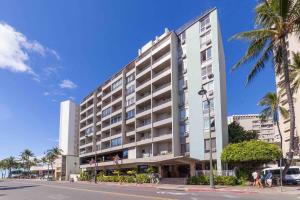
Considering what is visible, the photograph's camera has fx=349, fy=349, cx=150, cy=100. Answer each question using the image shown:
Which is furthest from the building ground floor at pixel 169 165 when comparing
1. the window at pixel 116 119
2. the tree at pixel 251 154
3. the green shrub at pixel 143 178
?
the window at pixel 116 119

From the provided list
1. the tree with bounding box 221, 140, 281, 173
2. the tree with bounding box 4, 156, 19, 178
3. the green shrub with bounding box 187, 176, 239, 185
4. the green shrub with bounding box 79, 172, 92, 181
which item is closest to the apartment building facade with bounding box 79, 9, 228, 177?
the green shrub with bounding box 187, 176, 239, 185

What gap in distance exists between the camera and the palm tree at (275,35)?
29359mm

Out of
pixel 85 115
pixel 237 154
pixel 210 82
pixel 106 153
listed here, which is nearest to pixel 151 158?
pixel 210 82

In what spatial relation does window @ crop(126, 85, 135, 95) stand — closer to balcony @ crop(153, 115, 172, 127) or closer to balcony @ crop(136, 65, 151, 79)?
balcony @ crop(136, 65, 151, 79)

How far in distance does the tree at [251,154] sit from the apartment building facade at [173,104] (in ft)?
15.7

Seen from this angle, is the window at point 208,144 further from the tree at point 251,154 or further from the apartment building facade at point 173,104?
the tree at point 251,154

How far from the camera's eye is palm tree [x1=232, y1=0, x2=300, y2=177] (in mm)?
29359

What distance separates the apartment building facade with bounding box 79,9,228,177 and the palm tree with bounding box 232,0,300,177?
53.3 feet

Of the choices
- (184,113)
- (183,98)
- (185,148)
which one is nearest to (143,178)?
(185,148)

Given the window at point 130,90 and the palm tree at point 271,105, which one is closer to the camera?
the palm tree at point 271,105

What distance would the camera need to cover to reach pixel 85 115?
9944 centimetres

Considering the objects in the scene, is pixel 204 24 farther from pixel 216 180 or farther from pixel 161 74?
pixel 216 180

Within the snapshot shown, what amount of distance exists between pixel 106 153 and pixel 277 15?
2269 inches

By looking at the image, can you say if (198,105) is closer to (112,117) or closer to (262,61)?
(262,61)
